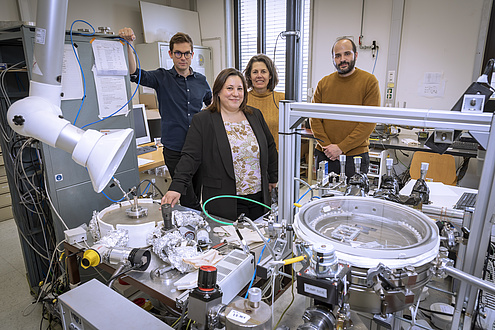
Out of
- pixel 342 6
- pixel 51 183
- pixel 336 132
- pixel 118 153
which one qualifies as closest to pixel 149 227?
pixel 118 153

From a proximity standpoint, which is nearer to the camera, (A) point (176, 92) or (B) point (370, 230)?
(B) point (370, 230)

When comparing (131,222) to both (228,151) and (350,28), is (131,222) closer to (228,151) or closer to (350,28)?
(228,151)

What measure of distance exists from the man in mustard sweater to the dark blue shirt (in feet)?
2.95

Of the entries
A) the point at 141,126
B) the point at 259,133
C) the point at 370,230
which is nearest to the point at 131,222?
the point at 259,133

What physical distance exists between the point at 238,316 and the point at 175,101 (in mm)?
2015

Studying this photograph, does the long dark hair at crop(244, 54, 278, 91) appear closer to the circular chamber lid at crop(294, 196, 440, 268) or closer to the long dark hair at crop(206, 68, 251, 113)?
the long dark hair at crop(206, 68, 251, 113)

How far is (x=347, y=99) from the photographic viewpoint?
224 centimetres

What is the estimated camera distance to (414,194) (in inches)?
39.0

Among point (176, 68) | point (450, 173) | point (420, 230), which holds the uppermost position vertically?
point (176, 68)

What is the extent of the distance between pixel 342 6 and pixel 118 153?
13.4 feet

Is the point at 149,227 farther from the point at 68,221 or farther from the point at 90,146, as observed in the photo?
the point at 68,221

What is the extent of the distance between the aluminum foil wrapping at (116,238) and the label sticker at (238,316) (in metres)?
0.74

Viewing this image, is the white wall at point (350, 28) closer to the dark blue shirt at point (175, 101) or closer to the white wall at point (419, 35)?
the white wall at point (419, 35)

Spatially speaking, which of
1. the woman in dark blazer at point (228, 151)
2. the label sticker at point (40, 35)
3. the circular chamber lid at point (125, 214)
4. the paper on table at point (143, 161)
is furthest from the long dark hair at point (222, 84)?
the paper on table at point (143, 161)
